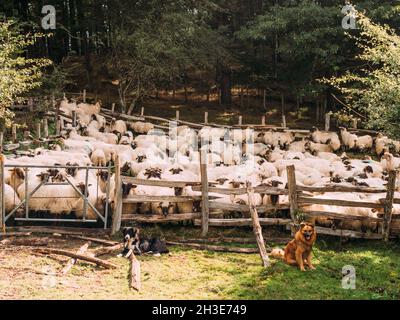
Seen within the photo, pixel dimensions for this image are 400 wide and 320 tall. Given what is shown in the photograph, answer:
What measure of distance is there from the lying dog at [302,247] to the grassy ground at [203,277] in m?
0.18

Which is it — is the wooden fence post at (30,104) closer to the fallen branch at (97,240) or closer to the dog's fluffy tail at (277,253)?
the fallen branch at (97,240)

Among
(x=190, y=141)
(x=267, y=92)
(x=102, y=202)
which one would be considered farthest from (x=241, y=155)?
(x=267, y=92)

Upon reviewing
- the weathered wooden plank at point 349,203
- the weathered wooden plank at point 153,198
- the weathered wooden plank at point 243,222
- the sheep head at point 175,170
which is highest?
the sheep head at point 175,170

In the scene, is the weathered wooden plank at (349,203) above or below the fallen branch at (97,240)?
above

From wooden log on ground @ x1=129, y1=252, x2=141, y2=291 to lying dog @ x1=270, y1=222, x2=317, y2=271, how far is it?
3196 millimetres

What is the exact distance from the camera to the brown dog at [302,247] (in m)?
9.36

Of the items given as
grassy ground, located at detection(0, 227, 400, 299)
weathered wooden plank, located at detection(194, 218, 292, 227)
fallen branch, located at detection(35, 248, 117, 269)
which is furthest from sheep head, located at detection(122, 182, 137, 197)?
fallen branch, located at detection(35, 248, 117, 269)

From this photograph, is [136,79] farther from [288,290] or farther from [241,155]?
[288,290]

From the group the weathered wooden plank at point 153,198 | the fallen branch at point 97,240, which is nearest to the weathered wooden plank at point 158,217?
the weathered wooden plank at point 153,198

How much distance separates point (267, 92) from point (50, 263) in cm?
3033

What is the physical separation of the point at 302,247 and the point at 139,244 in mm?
3821

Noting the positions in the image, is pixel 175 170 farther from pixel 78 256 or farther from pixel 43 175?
pixel 78 256

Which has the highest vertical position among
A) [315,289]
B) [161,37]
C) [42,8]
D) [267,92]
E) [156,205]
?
[42,8]

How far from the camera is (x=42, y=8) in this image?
34156mm
